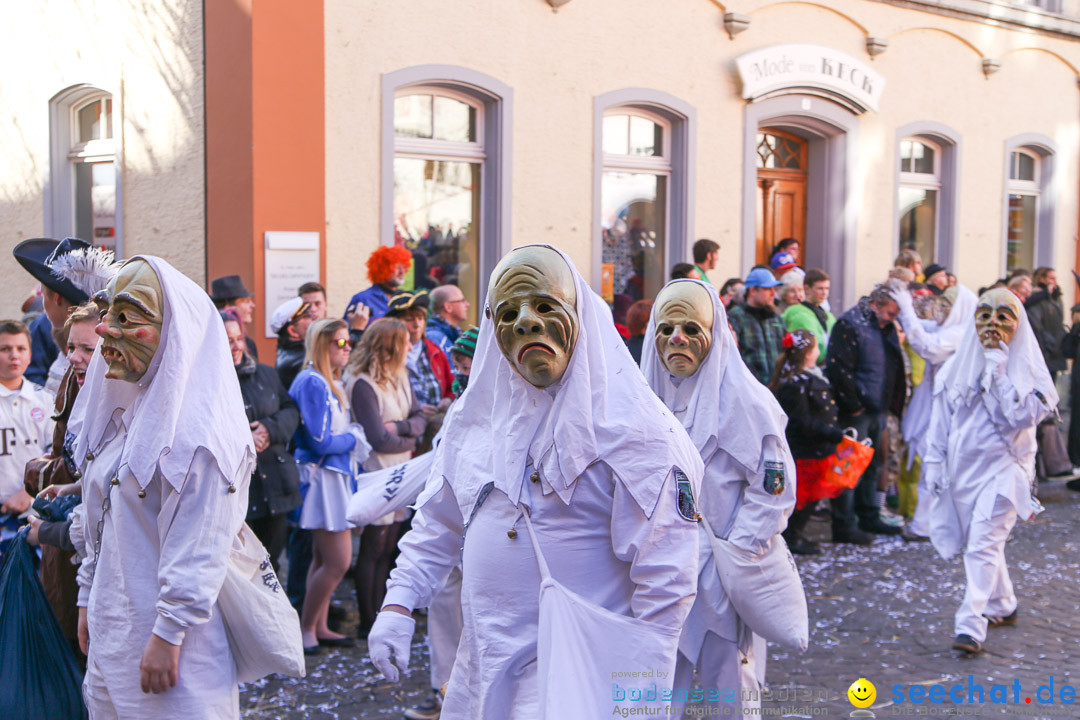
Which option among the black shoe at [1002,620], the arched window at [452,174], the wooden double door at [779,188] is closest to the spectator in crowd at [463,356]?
the black shoe at [1002,620]

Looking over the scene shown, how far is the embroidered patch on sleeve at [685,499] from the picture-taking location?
3.02 meters

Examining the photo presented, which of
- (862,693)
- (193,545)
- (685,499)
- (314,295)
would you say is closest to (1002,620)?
(862,693)

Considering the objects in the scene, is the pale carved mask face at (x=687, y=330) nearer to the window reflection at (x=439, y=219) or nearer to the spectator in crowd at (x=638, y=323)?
the spectator in crowd at (x=638, y=323)

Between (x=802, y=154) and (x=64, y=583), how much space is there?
1123cm

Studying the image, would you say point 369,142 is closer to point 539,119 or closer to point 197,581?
point 539,119

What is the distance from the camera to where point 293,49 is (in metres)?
9.08

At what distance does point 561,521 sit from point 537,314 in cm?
56

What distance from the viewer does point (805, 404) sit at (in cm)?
844

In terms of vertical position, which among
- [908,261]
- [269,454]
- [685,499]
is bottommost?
[269,454]

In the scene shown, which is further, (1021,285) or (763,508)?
(1021,285)

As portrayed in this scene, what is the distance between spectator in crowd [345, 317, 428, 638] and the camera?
641 centimetres

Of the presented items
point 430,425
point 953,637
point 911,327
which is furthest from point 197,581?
point 911,327

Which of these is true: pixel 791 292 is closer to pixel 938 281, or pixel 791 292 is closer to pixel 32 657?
pixel 938 281

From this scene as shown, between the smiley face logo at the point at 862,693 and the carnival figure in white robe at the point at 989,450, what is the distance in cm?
96
